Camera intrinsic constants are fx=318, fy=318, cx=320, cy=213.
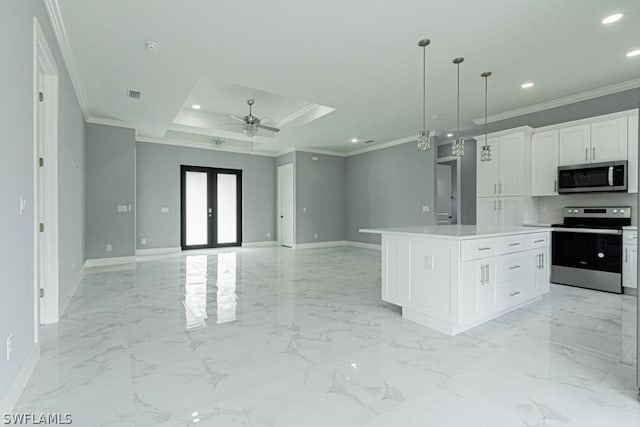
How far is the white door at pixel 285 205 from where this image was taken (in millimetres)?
9055

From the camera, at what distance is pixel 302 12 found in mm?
2865

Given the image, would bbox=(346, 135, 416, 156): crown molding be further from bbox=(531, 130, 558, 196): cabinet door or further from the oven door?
the oven door

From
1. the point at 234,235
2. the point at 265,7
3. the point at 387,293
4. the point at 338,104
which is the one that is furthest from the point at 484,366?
the point at 234,235

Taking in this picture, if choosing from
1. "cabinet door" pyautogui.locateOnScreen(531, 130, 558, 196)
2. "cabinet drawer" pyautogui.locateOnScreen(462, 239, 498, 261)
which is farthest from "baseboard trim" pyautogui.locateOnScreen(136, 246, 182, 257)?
"cabinet door" pyautogui.locateOnScreen(531, 130, 558, 196)

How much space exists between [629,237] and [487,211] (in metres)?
1.87

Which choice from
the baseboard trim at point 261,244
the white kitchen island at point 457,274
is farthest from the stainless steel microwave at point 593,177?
the baseboard trim at point 261,244

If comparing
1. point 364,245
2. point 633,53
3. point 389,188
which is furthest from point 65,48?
point 364,245

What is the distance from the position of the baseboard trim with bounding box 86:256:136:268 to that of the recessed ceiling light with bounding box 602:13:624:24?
7817 mm

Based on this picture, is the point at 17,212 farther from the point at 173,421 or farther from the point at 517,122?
the point at 517,122

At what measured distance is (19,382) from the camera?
1865 millimetres

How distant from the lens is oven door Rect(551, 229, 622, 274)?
4.18m

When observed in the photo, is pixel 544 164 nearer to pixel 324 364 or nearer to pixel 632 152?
pixel 632 152

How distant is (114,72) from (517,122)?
641 centimetres

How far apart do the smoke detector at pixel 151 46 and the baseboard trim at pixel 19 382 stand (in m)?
2.94
